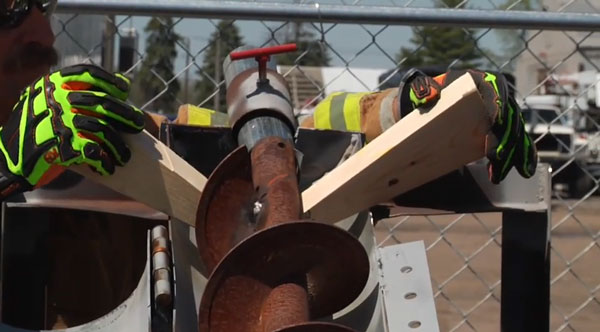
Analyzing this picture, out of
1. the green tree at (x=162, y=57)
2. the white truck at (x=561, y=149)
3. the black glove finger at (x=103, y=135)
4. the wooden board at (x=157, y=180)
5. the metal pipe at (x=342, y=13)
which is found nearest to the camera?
the black glove finger at (x=103, y=135)

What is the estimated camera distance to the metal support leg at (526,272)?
218 centimetres

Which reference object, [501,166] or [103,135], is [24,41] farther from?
[501,166]

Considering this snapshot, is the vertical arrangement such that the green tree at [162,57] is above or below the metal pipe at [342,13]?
above

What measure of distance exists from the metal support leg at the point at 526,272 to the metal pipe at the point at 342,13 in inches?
24.6

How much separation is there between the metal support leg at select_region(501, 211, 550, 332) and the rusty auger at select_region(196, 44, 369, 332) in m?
0.63

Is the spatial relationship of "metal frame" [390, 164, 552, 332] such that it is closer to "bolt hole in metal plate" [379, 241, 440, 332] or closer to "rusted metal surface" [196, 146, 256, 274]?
"bolt hole in metal plate" [379, 241, 440, 332]

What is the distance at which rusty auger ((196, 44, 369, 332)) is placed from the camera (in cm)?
146

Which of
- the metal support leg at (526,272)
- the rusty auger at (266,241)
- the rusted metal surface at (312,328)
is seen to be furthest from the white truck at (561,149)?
the rusted metal surface at (312,328)

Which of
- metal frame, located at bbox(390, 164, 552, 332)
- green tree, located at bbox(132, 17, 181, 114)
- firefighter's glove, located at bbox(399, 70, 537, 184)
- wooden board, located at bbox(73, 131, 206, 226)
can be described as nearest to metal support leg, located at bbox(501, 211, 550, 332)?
metal frame, located at bbox(390, 164, 552, 332)

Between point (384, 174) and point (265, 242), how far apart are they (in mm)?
419

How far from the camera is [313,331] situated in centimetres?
137

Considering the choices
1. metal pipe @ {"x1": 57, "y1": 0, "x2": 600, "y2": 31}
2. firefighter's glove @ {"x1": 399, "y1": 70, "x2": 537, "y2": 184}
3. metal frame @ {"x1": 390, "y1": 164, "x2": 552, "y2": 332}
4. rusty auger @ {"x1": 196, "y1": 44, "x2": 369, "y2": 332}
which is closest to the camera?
rusty auger @ {"x1": 196, "y1": 44, "x2": 369, "y2": 332}

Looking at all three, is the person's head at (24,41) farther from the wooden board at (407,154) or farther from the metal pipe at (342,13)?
the metal pipe at (342,13)

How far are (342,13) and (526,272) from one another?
78 cm
